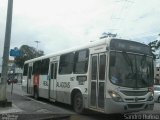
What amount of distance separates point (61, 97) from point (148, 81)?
5469 millimetres

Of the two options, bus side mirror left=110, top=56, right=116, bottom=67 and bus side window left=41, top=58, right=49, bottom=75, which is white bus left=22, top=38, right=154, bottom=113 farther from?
bus side window left=41, top=58, right=49, bottom=75

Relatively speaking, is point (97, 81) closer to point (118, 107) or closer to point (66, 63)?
point (118, 107)

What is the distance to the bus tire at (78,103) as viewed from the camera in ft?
51.3

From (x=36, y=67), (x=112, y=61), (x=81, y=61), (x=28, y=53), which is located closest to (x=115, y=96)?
(x=112, y=61)

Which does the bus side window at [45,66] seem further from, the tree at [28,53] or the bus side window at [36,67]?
the tree at [28,53]

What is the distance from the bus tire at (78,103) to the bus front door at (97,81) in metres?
1.16

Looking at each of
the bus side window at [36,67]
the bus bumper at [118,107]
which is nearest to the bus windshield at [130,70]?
the bus bumper at [118,107]

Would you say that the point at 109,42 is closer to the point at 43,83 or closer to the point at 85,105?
the point at 85,105

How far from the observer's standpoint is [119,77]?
1350cm

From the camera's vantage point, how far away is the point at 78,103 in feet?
52.2

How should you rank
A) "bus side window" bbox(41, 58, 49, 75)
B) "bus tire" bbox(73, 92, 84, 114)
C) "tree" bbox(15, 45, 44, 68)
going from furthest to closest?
"tree" bbox(15, 45, 44, 68) < "bus side window" bbox(41, 58, 49, 75) < "bus tire" bbox(73, 92, 84, 114)

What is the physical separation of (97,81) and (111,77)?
947 mm

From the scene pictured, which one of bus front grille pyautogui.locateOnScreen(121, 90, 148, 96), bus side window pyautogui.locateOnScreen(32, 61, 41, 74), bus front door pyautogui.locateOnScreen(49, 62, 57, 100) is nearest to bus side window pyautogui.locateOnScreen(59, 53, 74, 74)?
bus front door pyautogui.locateOnScreen(49, 62, 57, 100)

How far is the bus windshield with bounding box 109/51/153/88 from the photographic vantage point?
44.2ft
